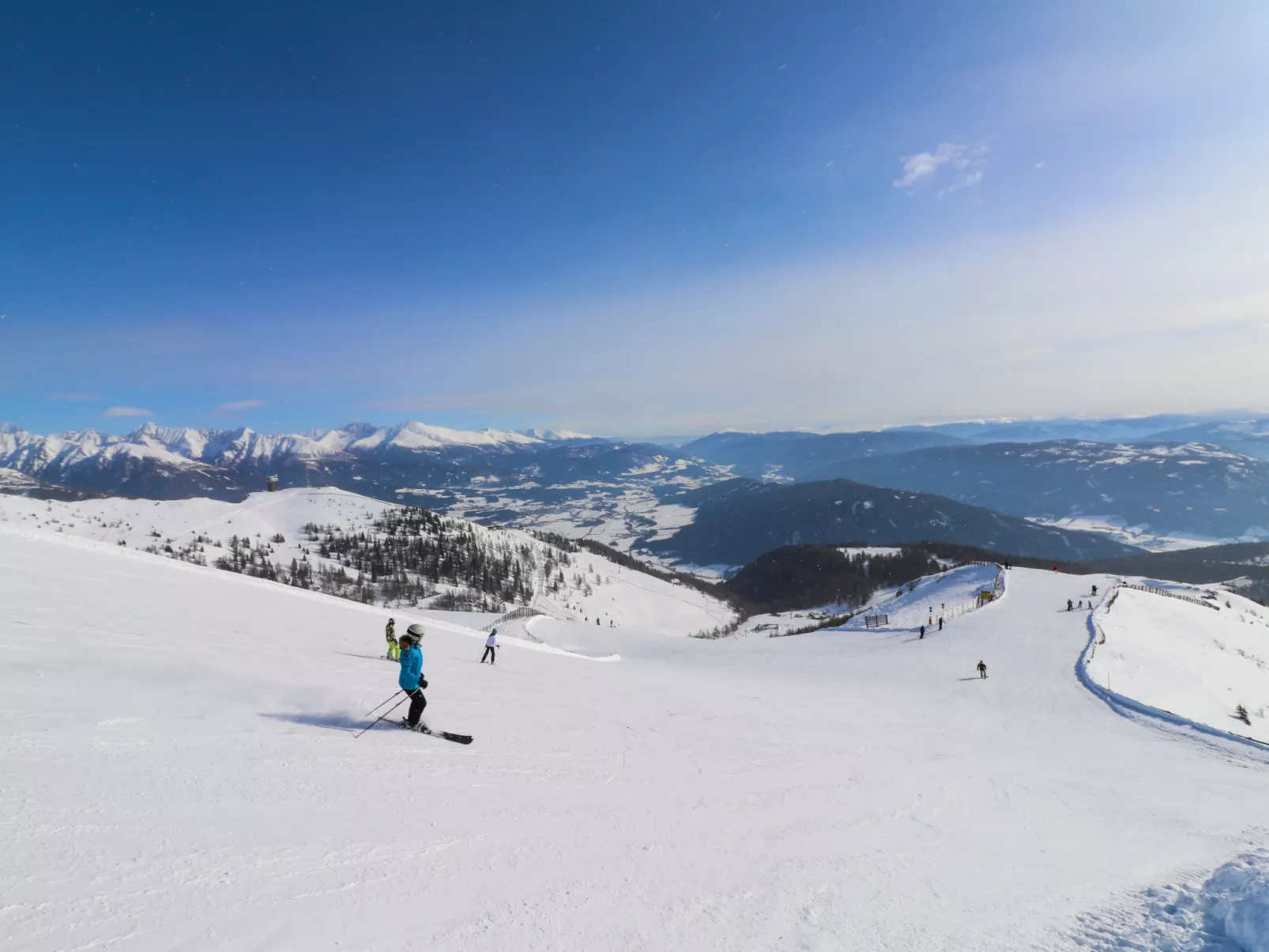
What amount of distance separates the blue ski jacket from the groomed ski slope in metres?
0.88

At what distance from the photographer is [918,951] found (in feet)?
20.2

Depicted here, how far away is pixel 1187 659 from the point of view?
114 ft

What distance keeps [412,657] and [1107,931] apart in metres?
10.6

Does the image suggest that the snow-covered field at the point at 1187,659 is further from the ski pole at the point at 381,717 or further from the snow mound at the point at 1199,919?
the ski pole at the point at 381,717

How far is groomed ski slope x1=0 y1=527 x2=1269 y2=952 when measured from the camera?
507 centimetres

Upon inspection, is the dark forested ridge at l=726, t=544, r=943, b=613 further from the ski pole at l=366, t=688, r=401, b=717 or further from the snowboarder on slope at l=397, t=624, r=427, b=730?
the snowboarder on slope at l=397, t=624, r=427, b=730

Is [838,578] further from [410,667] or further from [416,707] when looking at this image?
[410,667]

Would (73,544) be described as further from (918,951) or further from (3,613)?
(918,951)

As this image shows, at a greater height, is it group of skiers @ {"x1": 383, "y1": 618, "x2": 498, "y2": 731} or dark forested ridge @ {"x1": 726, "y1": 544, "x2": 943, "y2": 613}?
group of skiers @ {"x1": 383, "y1": 618, "x2": 498, "y2": 731}

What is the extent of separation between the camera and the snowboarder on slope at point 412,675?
992 centimetres

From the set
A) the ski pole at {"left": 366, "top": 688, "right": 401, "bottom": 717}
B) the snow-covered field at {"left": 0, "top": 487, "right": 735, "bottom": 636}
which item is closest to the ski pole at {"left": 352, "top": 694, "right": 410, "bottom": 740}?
the ski pole at {"left": 366, "top": 688, "right": 401, "bottom": 717}

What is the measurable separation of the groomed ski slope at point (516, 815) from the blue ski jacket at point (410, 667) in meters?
0.88

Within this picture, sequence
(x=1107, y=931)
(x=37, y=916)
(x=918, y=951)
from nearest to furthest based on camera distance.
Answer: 1. (x=37, y=916)
2. (x=918, y=951)
3. (x=1107, y=931)

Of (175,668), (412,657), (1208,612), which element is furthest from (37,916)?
(1208,612)
